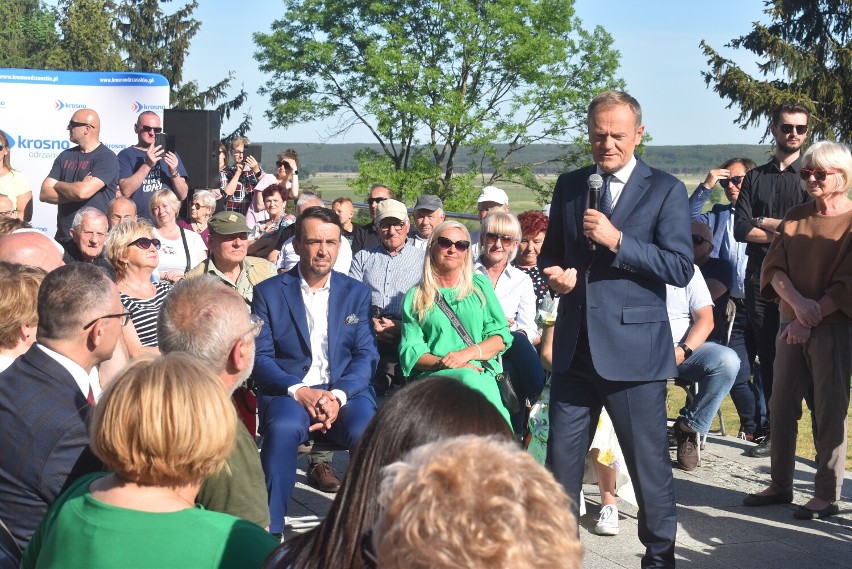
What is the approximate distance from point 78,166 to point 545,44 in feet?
121

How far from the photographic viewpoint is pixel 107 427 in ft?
7.46

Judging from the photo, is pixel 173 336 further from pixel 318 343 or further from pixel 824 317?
pixel 824 317

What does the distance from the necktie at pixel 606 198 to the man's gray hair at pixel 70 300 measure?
2.00m

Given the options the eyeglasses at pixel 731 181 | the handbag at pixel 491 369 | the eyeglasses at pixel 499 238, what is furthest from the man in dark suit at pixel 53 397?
the eyeglasses at pixel 731 181

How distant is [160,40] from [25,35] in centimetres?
1870

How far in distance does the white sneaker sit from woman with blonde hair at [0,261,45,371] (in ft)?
9.94

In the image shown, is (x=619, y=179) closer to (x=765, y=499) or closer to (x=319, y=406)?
(x=319, y=406)

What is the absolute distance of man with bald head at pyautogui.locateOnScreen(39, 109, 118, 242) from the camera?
29.2 ft

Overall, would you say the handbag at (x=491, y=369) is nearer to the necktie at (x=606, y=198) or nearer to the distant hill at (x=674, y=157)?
the necktie at (x=606, y=198)

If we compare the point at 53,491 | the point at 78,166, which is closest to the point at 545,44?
the point at 78,166

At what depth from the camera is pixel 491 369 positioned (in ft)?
19.0

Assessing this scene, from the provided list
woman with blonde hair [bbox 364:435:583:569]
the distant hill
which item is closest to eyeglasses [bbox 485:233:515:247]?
woman with blonde hair [bbox 364:435:583:569]

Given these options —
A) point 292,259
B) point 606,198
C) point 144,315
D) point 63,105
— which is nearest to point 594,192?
point 606,198

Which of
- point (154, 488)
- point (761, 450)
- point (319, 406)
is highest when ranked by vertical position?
point (154, 488)
